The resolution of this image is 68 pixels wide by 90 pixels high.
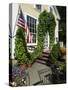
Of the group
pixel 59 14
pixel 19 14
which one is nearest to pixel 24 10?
pixel 19 14

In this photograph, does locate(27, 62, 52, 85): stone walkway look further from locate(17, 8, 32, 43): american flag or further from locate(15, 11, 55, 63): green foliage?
locate(17, 8, 32, 43): american flag

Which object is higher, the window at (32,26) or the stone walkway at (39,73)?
the window at (32,26)

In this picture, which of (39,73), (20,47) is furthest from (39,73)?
(20,47)

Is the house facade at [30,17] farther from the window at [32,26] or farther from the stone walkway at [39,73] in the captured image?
the stone walkway at [39,73]

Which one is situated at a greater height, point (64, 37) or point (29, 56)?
point (64, 37)

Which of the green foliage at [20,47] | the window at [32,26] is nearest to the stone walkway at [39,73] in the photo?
the green foliage at [20,47]

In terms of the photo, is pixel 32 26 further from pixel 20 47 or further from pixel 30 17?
pixel 20 47

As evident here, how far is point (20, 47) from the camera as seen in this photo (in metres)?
1.99

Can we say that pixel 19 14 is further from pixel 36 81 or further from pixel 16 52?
pixel 36 81

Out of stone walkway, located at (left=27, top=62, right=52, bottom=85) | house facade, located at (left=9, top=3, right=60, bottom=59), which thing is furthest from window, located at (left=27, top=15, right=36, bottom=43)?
stone walkway, located at (left=27, top=62, right=52, bottom=85)

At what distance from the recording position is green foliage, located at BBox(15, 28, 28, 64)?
1.98 m

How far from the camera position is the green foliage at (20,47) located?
1.98 metres

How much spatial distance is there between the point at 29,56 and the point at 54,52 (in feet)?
0.74

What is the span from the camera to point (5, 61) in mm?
1984
